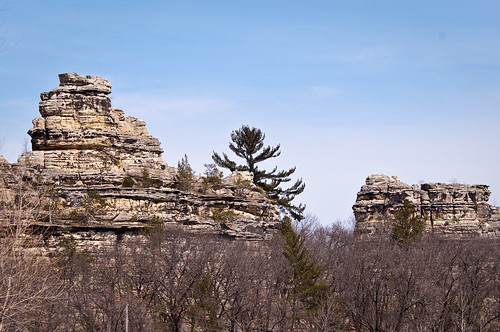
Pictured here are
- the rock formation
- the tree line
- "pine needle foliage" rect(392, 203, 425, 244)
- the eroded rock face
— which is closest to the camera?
the tree line

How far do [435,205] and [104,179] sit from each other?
32.8 metres

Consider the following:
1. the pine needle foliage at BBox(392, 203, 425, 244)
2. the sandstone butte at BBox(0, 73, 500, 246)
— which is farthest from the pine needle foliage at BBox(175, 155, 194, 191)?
the pine needle foliage at BBox(392, 203, 425, 244)

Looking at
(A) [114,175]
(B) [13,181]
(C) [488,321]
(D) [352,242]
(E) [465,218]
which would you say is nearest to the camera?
(C) [488,321]

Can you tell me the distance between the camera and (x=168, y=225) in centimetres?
6116

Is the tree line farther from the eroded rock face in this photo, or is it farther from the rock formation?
the rock formation

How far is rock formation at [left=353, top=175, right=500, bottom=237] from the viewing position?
79.1 metres

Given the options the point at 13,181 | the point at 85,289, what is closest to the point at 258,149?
the point at 13,181

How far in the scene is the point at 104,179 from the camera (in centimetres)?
6212

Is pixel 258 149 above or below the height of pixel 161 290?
above

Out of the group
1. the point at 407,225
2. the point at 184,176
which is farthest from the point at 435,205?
the point at 184,176

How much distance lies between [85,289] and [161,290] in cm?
453

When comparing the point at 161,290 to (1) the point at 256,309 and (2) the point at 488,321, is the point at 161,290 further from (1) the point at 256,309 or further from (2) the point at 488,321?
(2) the point at 488,321

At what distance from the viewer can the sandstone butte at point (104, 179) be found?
59500 mm

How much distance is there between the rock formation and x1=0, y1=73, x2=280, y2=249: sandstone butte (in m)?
14.3
